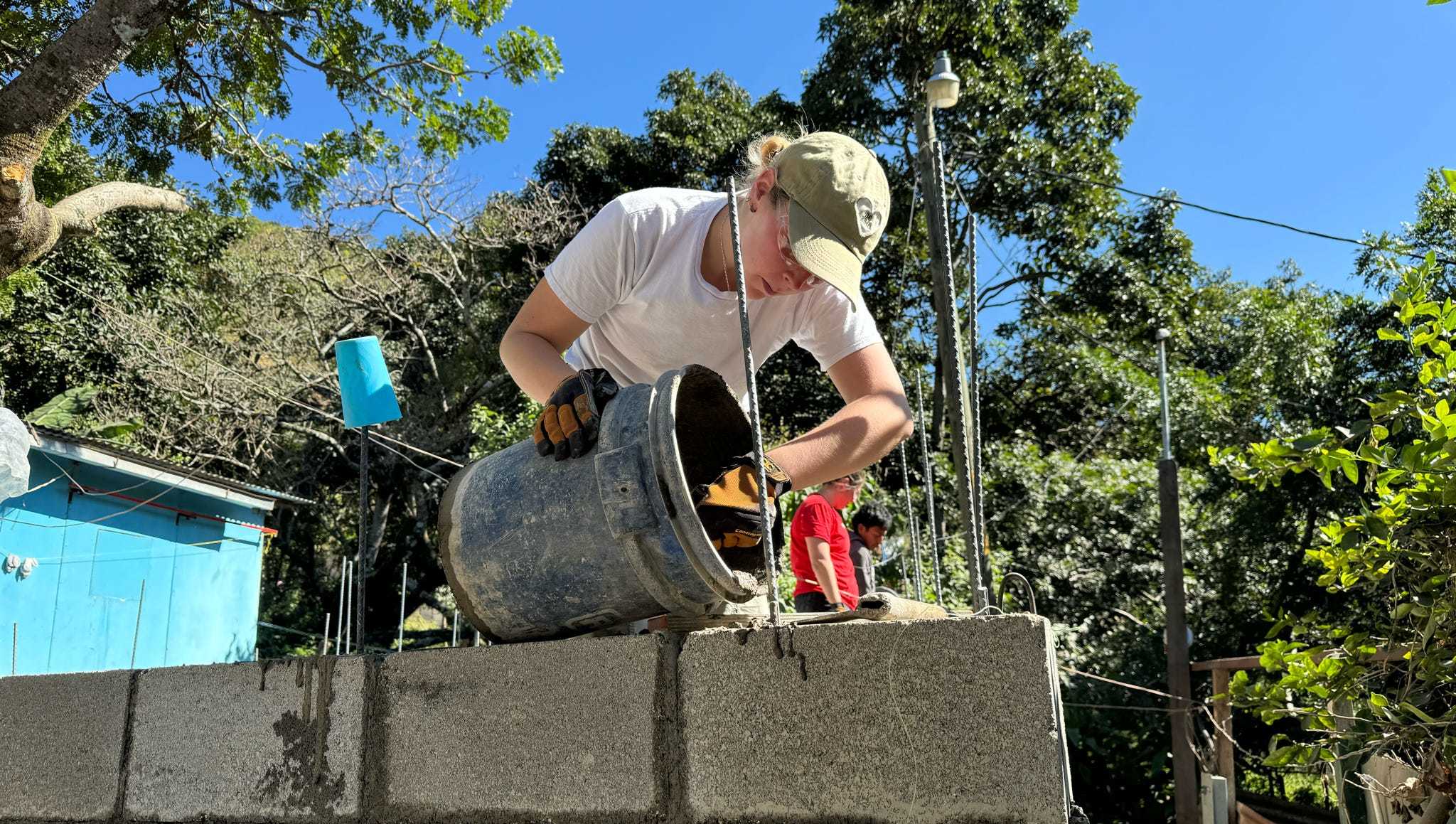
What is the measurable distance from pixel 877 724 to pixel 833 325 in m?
1.01

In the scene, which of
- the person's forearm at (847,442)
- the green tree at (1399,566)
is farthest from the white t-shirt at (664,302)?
the green tree at (1399,566)

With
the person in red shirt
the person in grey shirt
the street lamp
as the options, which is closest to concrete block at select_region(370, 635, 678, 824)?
the person in red shirt

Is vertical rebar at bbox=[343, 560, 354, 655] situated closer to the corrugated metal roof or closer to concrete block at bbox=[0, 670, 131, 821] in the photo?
concrete block at bbox=[0, 670, 131, 821]

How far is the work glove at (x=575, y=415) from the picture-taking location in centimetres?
169

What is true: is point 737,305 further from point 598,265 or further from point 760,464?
point 760,464

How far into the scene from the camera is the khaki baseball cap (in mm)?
1947

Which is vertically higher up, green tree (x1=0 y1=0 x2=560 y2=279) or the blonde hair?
green tree (x1=0 y1=0 x2=560 y2=279)

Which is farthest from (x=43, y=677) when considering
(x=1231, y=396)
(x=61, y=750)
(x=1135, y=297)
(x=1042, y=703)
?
(x=1231, y=396)

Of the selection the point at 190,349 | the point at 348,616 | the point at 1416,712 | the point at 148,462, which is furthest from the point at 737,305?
the point at 190,349

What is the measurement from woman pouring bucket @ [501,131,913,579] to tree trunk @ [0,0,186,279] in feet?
20.6

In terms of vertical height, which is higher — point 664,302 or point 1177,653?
point 664,302

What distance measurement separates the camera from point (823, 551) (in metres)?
5.30

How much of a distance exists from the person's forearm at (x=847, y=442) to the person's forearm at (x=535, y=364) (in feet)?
1.56

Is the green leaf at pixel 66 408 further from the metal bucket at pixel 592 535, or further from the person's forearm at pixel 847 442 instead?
the person's forearm at pixel 847 442
